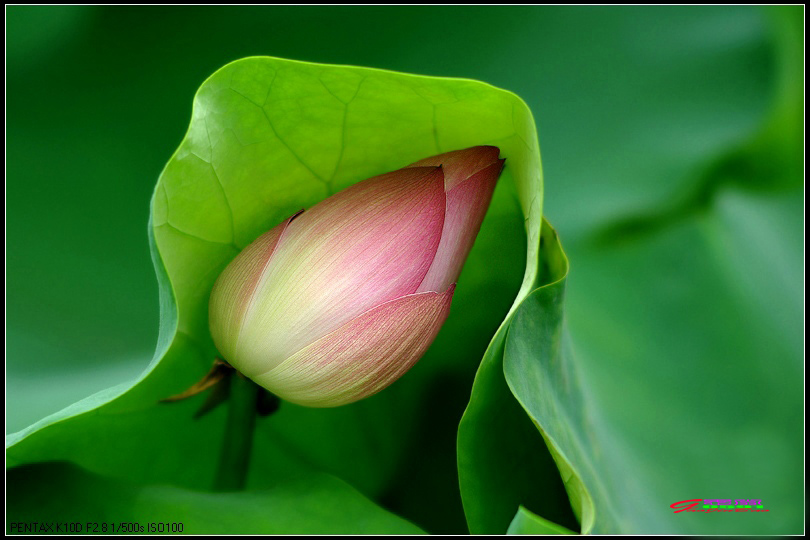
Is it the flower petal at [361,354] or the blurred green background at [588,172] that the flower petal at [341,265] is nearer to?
the flower petal at [361,354]

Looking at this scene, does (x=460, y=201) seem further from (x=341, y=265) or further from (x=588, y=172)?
(x=588, y=172)

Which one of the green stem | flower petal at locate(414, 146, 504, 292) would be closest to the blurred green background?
the green stem

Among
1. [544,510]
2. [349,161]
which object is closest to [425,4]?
[349,161]

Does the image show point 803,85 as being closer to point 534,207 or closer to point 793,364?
point 793,364

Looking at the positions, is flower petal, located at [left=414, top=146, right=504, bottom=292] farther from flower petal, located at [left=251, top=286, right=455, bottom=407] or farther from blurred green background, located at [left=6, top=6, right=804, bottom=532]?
blurred green background, located at [left=6, top=6, right=804, bottom=532]

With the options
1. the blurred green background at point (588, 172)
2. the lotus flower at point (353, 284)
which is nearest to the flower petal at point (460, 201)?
the lotus flower at point (353, 284)

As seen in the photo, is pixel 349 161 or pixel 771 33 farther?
pixel 771 33

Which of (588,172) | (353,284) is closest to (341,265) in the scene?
(353,284)
